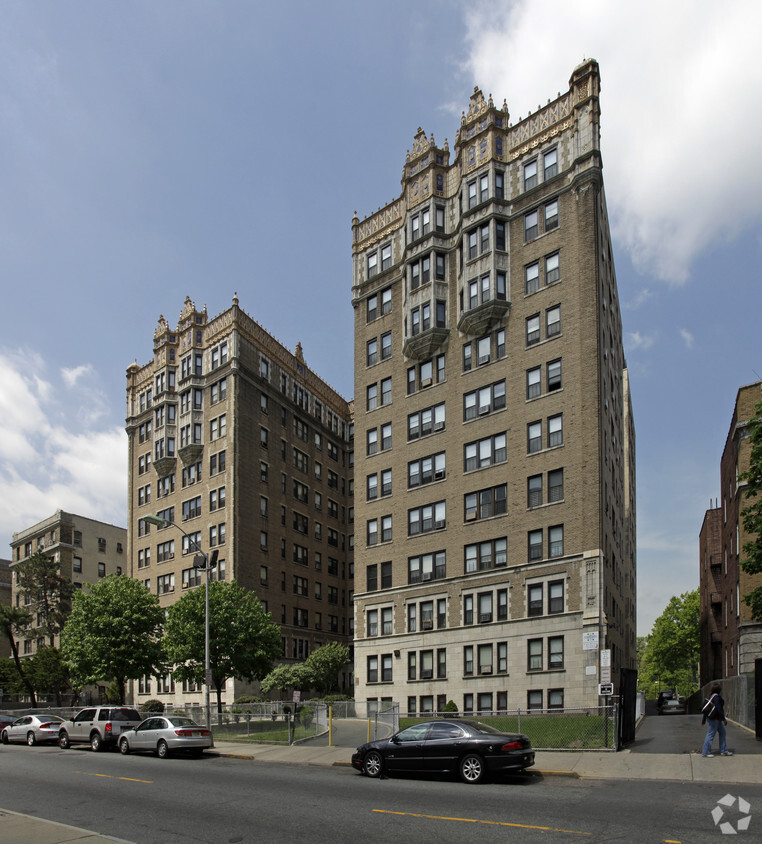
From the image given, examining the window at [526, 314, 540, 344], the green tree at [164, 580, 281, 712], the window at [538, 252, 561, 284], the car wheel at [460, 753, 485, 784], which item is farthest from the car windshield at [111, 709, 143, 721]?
the window at [538, 252, 561, 284]

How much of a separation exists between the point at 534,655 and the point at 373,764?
2151cm

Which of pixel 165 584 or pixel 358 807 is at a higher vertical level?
pixel 165 584

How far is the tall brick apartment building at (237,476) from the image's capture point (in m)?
65.1

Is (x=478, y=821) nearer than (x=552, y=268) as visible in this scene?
Yes

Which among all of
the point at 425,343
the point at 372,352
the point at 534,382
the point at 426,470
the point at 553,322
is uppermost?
the point at 372,352

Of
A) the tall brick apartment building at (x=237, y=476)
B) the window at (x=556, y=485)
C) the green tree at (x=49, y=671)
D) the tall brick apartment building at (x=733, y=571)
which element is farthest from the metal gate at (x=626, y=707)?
the green tree at (x=49, y=671)

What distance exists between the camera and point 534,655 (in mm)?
40906

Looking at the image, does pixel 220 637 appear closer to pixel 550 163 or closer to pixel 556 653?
pixel 556 653

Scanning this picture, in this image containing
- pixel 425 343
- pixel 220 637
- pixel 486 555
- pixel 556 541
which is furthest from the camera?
pixel 425 343

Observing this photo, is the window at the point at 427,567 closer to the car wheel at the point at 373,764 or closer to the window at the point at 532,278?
the window at the point at 532,278

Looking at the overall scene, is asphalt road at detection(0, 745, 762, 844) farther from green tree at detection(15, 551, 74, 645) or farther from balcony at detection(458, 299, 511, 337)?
green tree at detection(15, 551, 74, 645)

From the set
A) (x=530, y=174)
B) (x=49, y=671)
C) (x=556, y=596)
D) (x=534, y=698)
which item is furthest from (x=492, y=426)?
(x=49, y=671)

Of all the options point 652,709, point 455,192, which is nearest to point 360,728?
point 455,192

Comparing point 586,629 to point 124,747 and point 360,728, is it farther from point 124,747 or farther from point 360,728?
point 124,747
